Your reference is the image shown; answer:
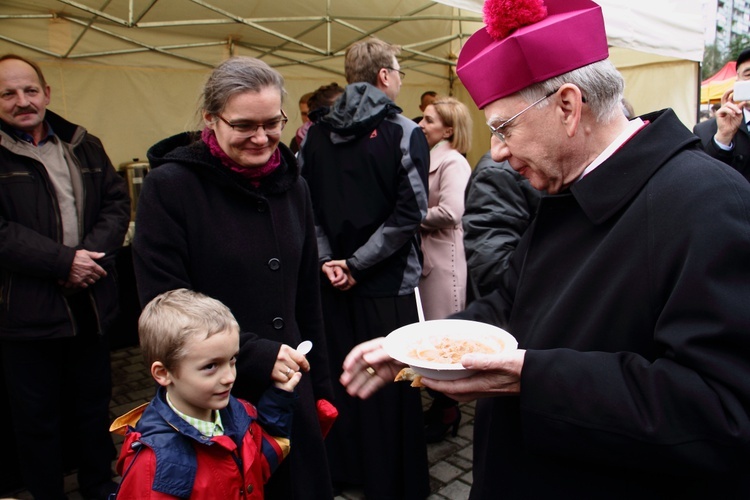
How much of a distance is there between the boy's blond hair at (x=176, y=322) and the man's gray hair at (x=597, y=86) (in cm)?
114

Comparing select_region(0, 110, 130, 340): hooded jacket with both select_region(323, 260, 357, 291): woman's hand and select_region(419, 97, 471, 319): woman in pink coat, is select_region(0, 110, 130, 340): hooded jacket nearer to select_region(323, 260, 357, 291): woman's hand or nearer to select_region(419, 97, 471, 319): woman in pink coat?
select_region(323, 260, 357, 291): woman's hand

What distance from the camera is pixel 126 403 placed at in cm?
454

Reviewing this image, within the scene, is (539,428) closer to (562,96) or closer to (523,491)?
(523,491)

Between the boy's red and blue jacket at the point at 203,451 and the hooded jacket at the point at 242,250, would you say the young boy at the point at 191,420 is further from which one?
the hooded jacket at the point at 242,250

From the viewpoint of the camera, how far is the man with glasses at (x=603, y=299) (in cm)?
107

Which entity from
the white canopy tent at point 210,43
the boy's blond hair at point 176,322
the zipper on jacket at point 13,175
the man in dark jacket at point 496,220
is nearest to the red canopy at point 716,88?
the white canopy tent at point 210,43

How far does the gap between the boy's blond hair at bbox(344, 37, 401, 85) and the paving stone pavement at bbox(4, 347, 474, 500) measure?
Result: 7.81 feet

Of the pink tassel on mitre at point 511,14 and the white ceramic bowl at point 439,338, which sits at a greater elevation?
the pink tassel on mitre at point 511,14

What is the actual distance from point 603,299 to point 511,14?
72 centimetres

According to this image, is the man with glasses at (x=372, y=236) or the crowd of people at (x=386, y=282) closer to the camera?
the crowd of people at (x=386, y=282)

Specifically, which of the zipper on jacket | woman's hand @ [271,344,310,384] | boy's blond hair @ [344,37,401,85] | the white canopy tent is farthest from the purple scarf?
the white canopy tent

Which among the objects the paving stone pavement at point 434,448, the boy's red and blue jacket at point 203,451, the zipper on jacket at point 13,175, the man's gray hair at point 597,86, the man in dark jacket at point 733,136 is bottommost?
the paving stone pavement at point 434,448

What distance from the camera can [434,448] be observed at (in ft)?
12.7

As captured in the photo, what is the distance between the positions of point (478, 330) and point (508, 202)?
127cm
